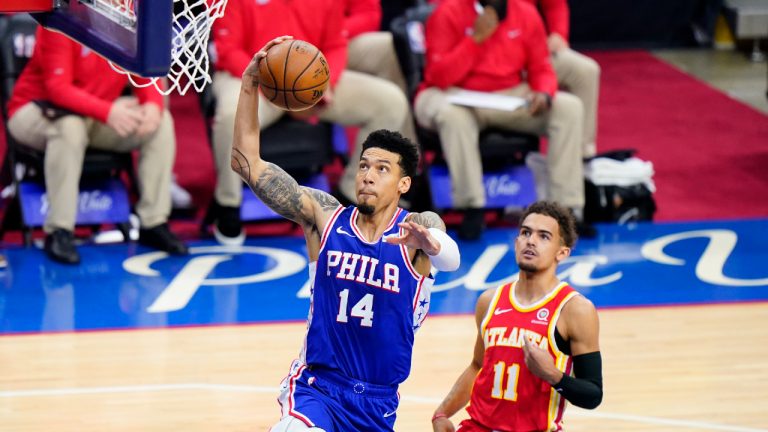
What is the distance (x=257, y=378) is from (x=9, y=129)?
3.02 meters

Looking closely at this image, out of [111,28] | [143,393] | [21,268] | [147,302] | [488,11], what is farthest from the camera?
[488,11]

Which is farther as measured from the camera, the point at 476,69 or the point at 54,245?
the point at 476,69

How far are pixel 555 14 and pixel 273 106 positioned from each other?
8.57 ft

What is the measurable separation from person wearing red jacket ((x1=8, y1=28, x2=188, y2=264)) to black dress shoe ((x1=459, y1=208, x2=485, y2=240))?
6.28 ft

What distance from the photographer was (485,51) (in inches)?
352

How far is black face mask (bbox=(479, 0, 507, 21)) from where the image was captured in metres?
8.68

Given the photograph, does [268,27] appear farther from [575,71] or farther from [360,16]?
[575,71]

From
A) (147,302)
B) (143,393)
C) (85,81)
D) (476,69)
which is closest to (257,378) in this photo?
(143,393)

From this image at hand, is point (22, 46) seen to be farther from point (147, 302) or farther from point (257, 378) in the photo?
point (257, 378)

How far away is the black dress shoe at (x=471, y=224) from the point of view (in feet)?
28.9

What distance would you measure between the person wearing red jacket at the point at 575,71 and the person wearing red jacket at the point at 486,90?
1.91 ft

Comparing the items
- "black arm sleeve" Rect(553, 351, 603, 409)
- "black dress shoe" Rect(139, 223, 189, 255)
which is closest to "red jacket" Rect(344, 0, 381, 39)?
"black dress shoe" Rect(139, 223, 189, 255)

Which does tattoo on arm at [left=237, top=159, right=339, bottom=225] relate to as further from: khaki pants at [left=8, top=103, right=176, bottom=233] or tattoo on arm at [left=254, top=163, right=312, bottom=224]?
khaki pants at [left=8, top=103, right=176, bottom=233]

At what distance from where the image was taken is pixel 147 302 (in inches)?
299
